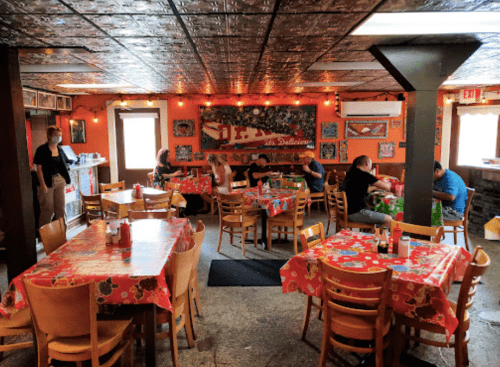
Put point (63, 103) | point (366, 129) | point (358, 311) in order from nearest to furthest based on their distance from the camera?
point (358, 311) < point (63, 103) < point (366, 129)

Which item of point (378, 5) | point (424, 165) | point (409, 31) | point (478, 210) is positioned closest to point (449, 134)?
point (478, 210)

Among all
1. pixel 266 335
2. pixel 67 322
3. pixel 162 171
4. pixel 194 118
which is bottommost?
pixel 266 335

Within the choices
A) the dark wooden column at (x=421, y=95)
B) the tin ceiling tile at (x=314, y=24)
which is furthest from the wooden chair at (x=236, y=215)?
the tin ceiling tile at (x=314, y=24)

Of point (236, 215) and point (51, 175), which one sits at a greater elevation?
point (51, 175)

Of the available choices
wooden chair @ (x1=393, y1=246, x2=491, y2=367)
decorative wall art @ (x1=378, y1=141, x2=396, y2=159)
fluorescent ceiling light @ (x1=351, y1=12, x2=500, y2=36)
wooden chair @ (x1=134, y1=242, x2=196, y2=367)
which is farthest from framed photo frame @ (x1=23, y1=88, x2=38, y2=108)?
decorative wall art @ (x1=378, y1=141, x2=396, y2=159)

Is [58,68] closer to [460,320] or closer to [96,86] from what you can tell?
[96,86]

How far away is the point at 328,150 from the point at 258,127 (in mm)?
1911

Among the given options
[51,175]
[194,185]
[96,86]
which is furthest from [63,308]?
[96,86]

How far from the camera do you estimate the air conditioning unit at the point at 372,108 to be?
29.5 feet

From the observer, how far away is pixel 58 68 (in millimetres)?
5371

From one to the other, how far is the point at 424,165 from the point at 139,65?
3.92 metres

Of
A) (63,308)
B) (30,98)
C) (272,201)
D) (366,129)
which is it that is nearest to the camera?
(63,308)

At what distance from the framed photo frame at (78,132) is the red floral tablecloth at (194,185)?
3.08 m

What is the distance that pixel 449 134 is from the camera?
361 inches
